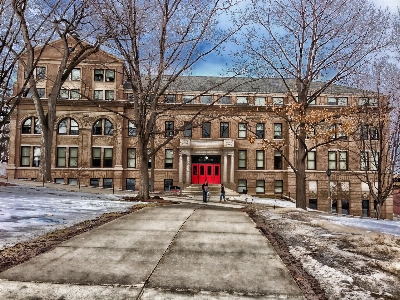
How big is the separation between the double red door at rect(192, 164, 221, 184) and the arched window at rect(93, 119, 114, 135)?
11157mm

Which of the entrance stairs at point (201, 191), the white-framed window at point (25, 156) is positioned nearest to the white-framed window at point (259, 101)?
the entrance stairs at point (201, 191)

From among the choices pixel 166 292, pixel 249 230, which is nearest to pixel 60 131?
pixel 249 230

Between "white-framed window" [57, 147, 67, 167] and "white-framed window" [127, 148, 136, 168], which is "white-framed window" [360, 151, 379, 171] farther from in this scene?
"white-framed window" [57, 147, 67, 167]

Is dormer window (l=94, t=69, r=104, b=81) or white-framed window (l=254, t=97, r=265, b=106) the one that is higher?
dormer window (l=94, t=69, r=104, b=81)

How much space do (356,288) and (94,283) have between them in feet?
9.83

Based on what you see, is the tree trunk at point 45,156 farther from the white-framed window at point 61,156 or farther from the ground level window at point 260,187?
the ground level window at point 260,187

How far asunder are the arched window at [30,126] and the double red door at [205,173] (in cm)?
1947

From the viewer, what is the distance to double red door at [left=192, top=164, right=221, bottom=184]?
1603 inches

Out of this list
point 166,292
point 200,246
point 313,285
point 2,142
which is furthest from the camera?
point 2,142

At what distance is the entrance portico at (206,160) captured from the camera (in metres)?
39.3

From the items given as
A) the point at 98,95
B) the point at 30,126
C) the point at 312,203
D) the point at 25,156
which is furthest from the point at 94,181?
the point at 312,203

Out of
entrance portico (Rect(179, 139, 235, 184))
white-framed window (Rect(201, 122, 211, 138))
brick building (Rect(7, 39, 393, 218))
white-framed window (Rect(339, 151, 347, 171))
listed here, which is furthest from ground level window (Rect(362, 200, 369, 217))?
white-framed window (Rect(201, 122, 211, 138))

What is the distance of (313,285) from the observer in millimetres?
3906

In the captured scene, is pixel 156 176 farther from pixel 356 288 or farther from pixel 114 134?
pixel 356 288
